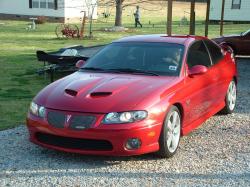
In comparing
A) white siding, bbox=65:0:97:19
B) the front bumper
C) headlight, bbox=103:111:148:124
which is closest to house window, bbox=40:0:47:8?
white siding, bbox=65:0:97:19

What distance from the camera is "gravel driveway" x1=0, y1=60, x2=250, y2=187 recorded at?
17.5 feet

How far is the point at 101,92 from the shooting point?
6059 mm

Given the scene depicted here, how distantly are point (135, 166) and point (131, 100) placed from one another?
782 millimetres

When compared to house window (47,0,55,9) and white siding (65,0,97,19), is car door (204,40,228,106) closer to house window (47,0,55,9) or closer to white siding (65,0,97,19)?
white siding (65,0,97,19)

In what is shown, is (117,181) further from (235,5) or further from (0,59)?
(235,5)

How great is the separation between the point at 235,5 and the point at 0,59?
33319 mm

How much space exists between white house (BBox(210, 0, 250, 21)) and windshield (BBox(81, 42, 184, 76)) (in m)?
40.5

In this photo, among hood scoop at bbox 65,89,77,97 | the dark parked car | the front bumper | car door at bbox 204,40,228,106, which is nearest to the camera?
the front bumper

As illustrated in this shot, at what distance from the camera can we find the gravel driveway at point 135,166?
534cm

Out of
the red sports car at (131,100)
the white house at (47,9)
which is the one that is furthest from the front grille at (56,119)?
the white house at (47,9)

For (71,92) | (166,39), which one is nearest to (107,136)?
(71,92)

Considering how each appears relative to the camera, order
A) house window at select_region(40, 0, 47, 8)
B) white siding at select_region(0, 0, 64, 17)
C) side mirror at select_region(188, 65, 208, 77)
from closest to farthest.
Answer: side mirror at select_region(188, 65, 208, 77), white siding at select_region(0, 0, 64, 17), house window at select_region(40, 0, 47, 8)

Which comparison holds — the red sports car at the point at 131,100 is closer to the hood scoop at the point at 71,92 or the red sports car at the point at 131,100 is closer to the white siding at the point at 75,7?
the hood scoop at the point at 71,92

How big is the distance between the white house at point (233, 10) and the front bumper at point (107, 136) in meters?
42.2
